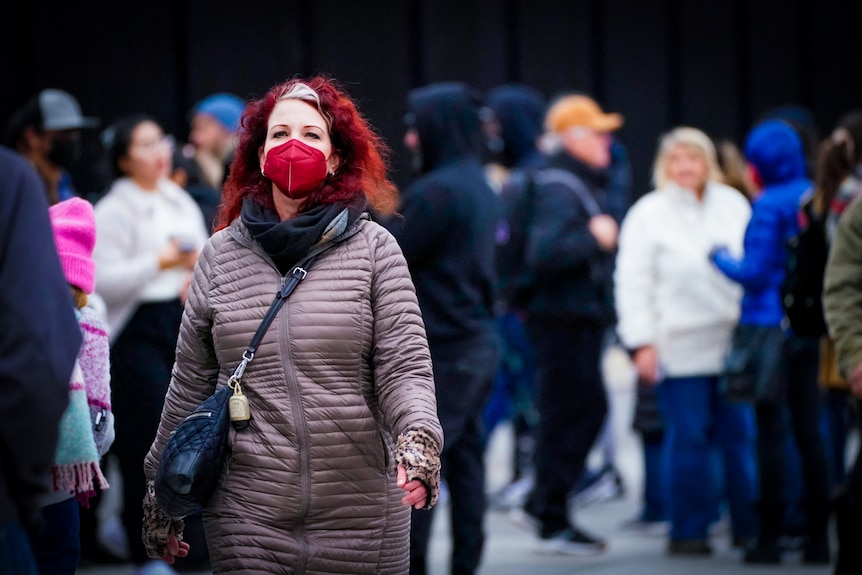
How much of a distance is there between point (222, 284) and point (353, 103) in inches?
26.7

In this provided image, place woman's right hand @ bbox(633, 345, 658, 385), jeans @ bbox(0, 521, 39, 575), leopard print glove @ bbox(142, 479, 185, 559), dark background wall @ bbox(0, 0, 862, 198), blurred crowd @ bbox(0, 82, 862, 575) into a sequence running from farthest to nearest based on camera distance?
dark background wall @ bbox(0, 0, 862, 198), woman's right hand @ bbox(633, 345, 658, 385), blurred crowd @ bbox(0, 82, 862, 575), leopard print glove @ bbox(142, 479, 185, 559), jeans @ bbox(0, 521, 39, 575)

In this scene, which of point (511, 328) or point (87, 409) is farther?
point (511, 328)

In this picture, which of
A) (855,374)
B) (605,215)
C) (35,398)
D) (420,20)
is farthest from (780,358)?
(420,20)

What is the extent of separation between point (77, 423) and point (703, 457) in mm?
4249

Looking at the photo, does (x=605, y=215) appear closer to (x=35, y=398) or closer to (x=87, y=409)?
(x=87, y=409)

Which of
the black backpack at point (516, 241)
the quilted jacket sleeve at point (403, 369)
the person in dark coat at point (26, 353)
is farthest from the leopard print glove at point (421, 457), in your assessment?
the black backpack at point (516, 241)

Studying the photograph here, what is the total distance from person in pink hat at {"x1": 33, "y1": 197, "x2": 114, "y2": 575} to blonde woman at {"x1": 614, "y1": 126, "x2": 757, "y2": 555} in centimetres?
381

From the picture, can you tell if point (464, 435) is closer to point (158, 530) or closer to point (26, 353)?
point (158, 530)

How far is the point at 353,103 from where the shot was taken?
4.45 meters

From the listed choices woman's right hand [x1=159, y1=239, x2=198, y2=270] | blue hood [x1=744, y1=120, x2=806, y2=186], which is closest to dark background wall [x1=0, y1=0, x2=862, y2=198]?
woman's right hand [x1=159, y1=239, x2=198, y2=270]

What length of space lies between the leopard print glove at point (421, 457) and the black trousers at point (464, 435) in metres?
2.56

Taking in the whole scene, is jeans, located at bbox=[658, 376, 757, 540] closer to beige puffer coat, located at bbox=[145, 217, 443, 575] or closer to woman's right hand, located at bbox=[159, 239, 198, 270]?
woman's right hand, located at bbox=[159, 239, 198, 270]

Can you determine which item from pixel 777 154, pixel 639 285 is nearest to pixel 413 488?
pixel 639 285

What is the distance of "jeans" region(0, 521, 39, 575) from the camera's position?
3307 millimetres
